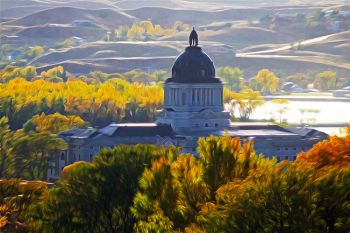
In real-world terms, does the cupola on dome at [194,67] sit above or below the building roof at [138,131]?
above

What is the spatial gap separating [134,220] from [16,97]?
335 feet

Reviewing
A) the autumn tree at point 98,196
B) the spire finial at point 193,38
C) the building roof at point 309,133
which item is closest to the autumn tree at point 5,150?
the spire finial at point 193,38

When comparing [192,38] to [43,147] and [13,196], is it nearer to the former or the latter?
[43,147]

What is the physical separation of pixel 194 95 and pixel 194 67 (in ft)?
6.87

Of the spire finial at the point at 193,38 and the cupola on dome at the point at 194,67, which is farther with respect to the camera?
the spire finial at the point at 193,38

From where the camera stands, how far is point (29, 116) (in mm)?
143750

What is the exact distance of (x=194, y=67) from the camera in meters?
120

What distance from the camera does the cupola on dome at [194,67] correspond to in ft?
393

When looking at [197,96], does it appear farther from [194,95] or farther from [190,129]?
[190,129]

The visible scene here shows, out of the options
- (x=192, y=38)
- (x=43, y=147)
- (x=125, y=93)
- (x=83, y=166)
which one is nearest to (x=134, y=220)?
(x=83, y=166)

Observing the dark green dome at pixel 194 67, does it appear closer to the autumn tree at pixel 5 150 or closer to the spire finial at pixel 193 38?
the spire finial at pixel 193 38


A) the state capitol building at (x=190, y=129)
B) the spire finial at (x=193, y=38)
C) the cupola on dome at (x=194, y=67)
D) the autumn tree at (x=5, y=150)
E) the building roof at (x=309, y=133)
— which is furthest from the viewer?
the spire finial at (x=193, y=38)

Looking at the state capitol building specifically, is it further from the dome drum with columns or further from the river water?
the river water

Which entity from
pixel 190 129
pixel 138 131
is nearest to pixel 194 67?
pixel 190 129
